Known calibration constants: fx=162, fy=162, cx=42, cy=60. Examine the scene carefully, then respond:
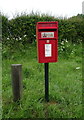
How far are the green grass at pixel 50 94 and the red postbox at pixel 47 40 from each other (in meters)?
0.70

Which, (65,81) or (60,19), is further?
(60,19)

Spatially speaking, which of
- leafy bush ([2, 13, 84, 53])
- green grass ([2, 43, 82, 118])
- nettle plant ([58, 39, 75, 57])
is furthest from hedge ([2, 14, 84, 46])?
green grass ([2, 43, 82, 118])

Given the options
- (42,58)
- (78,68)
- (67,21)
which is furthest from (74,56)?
(42,58)

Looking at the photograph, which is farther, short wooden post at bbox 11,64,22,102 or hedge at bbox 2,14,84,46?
hedge at bbox 2,14,84,46

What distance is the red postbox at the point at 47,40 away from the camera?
2.42 metres

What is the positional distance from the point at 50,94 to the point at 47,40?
0.99m

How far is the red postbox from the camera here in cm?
242

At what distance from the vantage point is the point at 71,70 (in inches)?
173

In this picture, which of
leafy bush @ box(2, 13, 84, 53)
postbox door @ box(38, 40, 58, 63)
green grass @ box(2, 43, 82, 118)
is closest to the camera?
green grass @ box(2, 43, 82, 118)

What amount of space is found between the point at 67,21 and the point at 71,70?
3219mm

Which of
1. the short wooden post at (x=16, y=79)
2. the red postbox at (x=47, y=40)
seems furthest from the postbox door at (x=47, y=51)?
the short wooden post at (x=16, y=79)

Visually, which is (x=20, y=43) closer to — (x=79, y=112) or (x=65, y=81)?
(x=65, y=81)

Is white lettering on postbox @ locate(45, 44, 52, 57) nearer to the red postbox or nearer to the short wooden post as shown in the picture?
the red postbox

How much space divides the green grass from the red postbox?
0.70 metres
